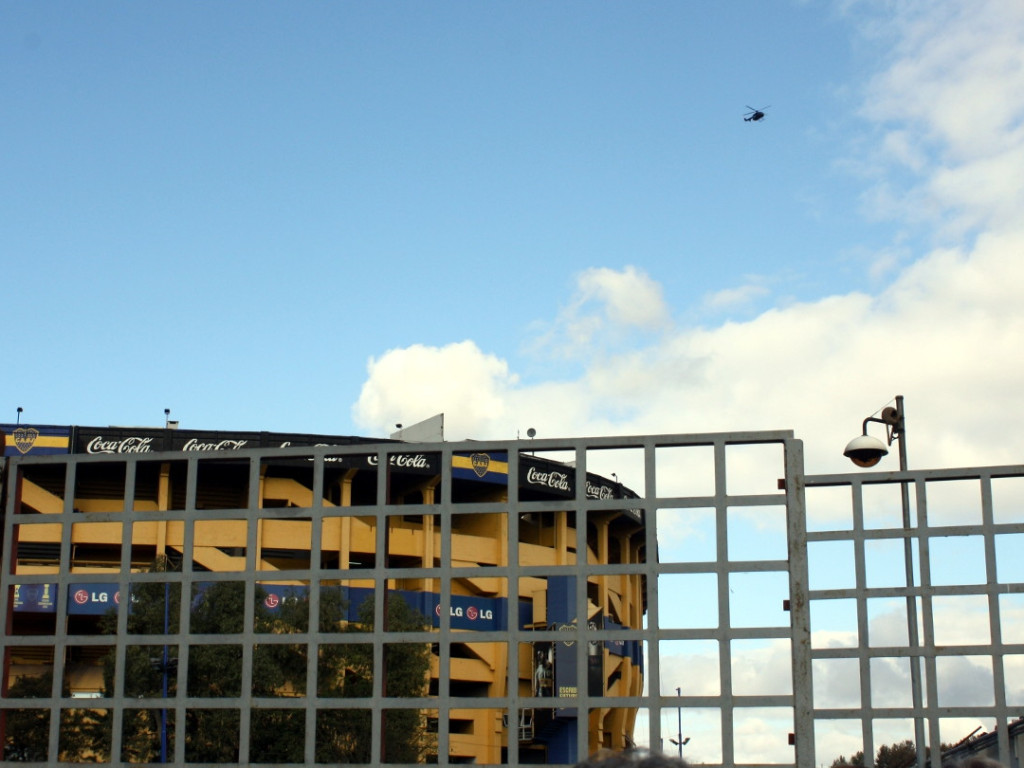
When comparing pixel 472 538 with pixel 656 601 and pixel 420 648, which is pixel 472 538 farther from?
pixel 656 601

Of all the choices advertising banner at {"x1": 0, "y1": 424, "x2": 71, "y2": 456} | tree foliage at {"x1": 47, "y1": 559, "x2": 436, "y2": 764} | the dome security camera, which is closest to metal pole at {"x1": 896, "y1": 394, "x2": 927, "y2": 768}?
the dome security camera

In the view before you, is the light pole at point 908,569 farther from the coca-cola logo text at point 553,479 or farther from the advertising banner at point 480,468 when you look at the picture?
the coca-cola logo text at point 553,479

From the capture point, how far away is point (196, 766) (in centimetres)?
1125

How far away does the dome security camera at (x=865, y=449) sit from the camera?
13.3m

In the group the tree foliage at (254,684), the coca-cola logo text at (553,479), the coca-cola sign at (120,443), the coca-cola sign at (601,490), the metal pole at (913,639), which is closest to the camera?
the metal pole at (913,639)

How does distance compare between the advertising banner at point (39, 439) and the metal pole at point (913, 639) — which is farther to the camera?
the advertising banner at point (39, 439)

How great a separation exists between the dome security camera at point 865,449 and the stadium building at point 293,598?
3472 mm

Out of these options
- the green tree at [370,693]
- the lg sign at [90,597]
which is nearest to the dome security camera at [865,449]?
the green tree at [370,693]

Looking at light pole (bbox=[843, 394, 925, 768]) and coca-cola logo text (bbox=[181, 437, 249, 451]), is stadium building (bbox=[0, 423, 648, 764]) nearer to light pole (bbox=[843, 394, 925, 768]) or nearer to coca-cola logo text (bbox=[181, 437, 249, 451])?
coca-cola logo text (bbox=[181, 437, 249, 451])

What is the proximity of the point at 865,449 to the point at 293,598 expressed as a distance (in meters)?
19.9

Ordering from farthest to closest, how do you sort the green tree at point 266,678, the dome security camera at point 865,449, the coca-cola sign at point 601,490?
the coca-cola sign at point 601,490 < the green tree at point 266,678 < the dome security camera at point 865,449

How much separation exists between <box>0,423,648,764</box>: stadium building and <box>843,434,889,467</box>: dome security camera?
3.47 meters

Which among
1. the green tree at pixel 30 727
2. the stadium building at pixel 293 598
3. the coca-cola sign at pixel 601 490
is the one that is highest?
the coca-cola sign at pixel 601 490

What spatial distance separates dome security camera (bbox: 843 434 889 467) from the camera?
13.3 meters
